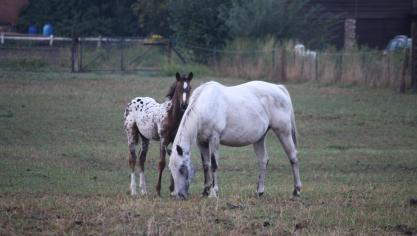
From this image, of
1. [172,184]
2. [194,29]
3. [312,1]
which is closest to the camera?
[172,184]

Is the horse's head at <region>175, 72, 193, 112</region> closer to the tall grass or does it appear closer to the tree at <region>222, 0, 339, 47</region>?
the tall grass

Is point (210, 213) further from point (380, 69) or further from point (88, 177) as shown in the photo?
point (380, 69)

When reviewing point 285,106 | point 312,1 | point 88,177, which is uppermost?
point 312,1

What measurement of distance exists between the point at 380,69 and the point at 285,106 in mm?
20400

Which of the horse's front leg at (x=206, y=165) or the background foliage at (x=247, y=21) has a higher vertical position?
the background foliage at (x=247, y=21)

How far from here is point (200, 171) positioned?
17000 millimetres

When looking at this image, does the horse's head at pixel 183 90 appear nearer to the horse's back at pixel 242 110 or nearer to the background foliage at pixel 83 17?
the horse's back at pixel 242 110

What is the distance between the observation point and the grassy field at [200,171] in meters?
9.44

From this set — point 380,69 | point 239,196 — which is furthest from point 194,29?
point 239,196

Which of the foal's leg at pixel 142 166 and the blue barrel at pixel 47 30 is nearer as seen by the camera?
the foal's leg at pixel 142 166

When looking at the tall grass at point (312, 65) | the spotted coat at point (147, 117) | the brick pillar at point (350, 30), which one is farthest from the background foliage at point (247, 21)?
the spotted coat at point (147, 117)

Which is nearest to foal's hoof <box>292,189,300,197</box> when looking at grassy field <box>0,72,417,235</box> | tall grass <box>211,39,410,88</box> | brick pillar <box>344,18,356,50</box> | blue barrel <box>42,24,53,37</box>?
grassy field <box>0,72,417,235</box>

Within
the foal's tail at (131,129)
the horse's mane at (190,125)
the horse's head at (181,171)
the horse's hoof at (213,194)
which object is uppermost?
the horse's mane at (190,125)

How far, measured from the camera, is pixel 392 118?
80.3ft
